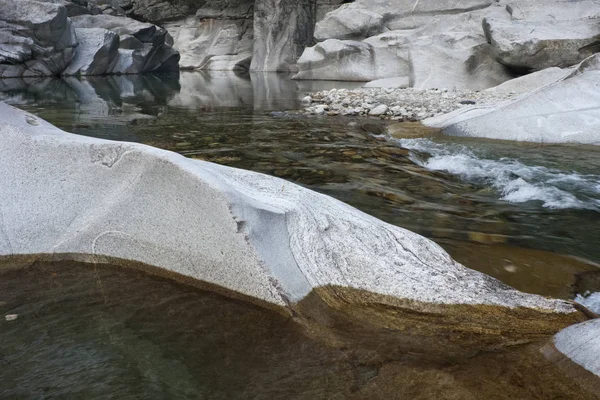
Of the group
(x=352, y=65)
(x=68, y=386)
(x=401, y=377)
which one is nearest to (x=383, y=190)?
(x=401, y=377)

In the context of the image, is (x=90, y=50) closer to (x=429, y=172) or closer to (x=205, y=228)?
(x=429, y=172)

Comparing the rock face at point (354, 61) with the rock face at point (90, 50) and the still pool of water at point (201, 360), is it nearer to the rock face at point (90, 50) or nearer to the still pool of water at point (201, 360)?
the rock face at point (90, 50)

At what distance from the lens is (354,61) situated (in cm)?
1830

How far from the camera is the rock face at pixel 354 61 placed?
17.7 m

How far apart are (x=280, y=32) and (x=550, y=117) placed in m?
21.2

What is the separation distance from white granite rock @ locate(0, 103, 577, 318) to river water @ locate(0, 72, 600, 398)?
0.34 metres

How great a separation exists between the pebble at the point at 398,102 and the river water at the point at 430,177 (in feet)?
1.98

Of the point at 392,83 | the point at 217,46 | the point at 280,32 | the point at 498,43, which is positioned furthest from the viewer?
the point at 217,46

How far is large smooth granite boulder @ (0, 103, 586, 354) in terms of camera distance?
2137mm

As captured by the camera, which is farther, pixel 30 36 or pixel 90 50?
pixel 90 50

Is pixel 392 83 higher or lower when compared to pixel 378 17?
lower

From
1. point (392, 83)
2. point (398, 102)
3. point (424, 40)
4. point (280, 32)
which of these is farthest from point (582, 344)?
point (280, 32)

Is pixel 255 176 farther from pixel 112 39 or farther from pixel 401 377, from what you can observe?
pixel 112 39

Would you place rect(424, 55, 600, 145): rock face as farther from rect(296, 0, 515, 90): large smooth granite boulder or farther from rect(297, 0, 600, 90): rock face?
rect(296, 0, 515, 90): large smooth granite boulder
